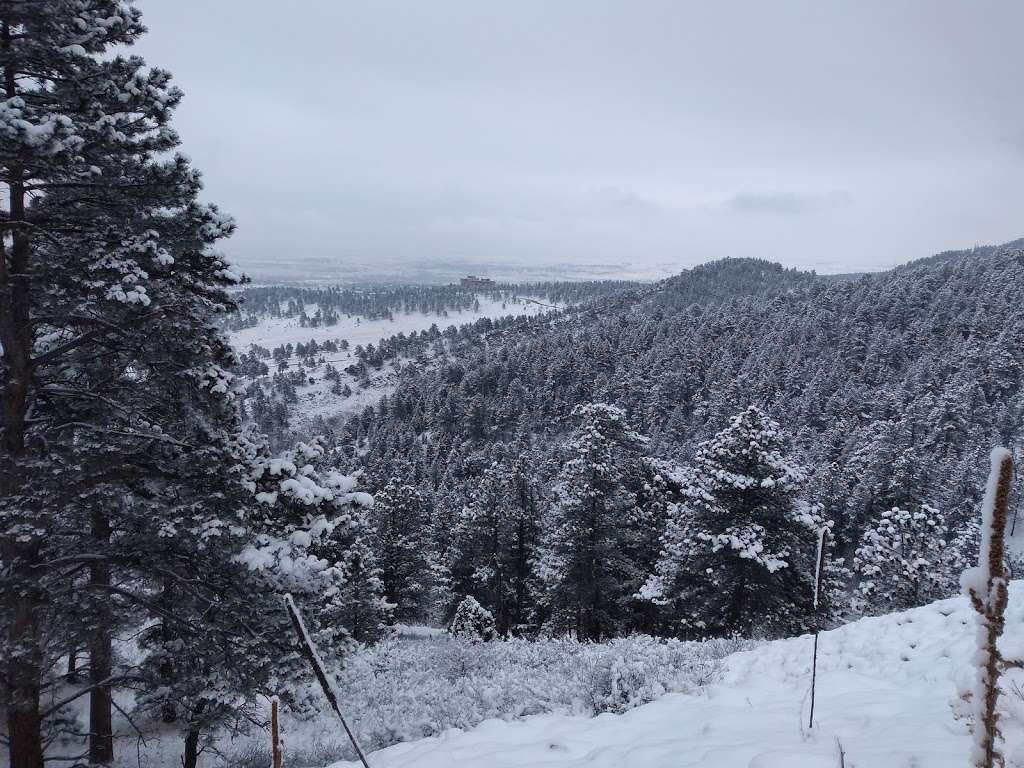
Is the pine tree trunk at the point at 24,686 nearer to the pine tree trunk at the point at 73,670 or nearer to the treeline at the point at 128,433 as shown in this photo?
the treeline at the point at 128,433

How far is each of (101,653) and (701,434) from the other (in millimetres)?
78435

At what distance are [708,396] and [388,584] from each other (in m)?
77.7

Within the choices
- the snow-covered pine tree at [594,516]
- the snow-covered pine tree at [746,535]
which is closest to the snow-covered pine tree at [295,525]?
the snow-covered pine tree at [746,535]

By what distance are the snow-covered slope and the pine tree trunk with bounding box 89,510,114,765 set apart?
127 inches

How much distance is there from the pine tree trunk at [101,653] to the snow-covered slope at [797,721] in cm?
322

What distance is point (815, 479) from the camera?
53.8m

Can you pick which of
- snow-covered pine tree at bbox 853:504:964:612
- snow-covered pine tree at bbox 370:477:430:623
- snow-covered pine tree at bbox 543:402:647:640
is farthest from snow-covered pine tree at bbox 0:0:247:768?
snow-covered pine tree at bbox 370:477:430:623

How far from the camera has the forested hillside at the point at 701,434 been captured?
799 inches

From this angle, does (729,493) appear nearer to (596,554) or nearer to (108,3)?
(596,554)

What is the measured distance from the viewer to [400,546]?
31.5 m

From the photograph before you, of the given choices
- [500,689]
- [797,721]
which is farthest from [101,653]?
[797,721]

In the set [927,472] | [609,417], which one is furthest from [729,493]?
[927,472]

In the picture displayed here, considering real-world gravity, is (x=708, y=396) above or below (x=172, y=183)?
below

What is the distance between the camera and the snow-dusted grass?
6855 millimetres
